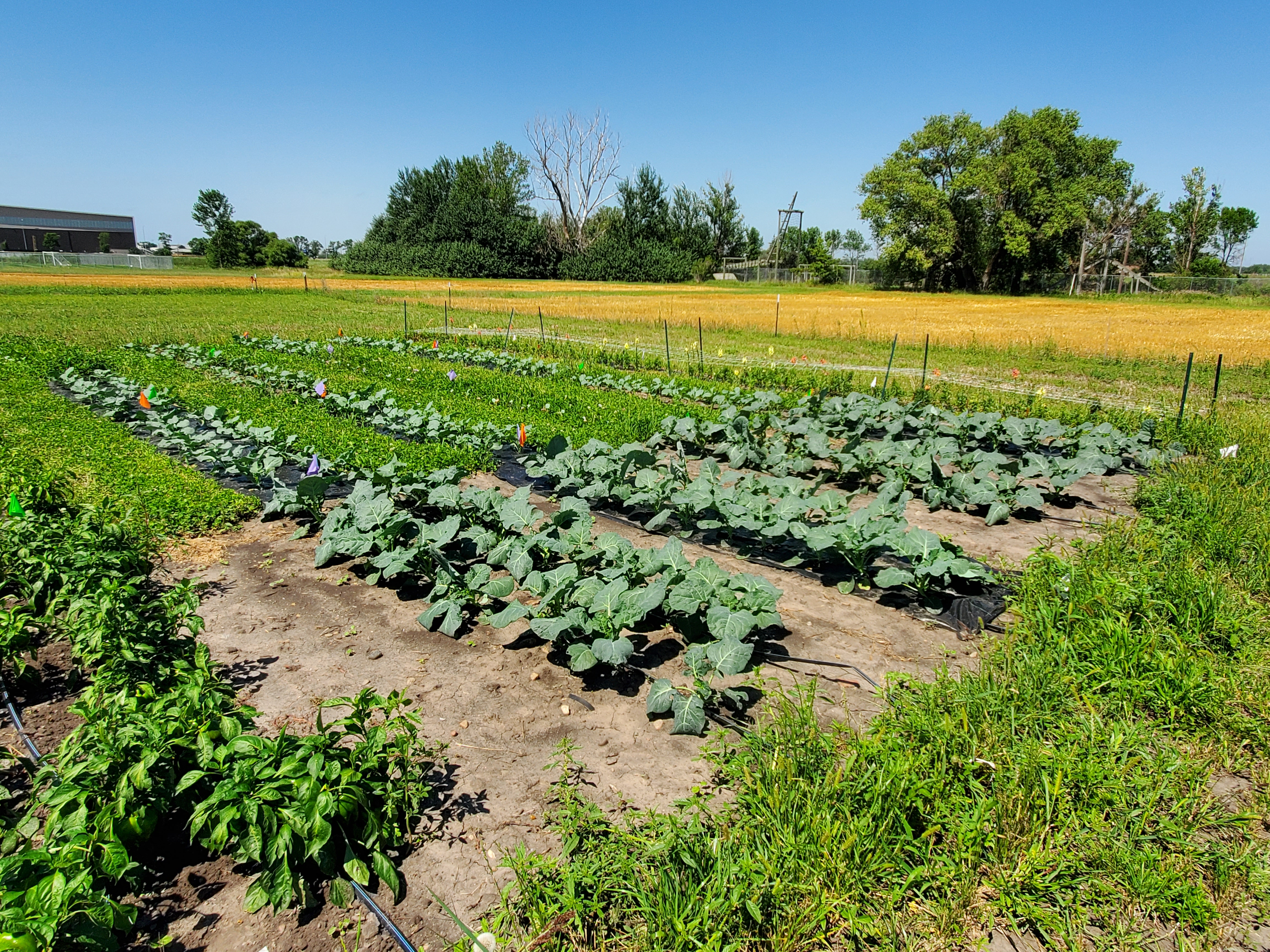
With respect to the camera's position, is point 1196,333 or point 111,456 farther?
point 1196,333

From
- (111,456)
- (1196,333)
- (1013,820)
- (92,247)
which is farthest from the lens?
(92,247)

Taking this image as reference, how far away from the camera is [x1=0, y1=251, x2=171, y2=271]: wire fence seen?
56.0 meters

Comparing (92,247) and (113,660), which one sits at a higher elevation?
(92,247)

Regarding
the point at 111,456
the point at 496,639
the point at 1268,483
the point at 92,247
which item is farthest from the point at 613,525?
the point at 92,247

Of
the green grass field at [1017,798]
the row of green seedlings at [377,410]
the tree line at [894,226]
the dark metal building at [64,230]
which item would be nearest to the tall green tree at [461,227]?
the tree line at [894,226]

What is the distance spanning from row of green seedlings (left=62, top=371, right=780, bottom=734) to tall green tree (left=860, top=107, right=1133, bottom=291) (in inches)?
2272

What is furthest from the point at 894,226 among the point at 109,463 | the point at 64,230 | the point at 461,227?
the point at 64,230

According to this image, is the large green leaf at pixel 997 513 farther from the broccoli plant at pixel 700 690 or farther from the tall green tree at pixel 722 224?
the tall green tree at pixel 722 224

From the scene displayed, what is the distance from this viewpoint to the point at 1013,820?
248cm

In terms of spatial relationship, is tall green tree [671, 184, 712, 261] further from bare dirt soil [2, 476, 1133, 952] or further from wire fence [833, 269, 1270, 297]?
bare dirt soil [2, 476, 1133, 952]

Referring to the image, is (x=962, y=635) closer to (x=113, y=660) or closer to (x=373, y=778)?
(x=373, y=778)

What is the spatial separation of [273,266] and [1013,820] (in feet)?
256

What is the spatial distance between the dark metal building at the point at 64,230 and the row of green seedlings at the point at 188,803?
96.6m

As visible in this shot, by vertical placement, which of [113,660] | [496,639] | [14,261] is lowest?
[496,639]
